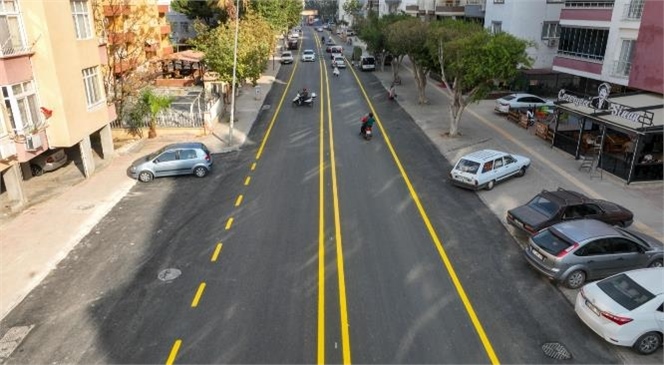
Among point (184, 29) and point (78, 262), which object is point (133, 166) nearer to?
point (78, 262)

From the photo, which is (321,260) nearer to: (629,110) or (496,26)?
(629,110)

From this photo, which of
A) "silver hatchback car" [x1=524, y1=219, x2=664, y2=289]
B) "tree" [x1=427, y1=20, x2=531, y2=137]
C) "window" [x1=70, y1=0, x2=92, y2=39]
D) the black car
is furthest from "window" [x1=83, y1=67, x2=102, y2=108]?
"silver hatchback car" [x1=524, y1=219, x2=664, y2=289]

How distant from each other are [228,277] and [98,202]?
9.46 metres

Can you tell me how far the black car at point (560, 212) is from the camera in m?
16.4

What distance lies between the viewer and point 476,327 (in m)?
12.2

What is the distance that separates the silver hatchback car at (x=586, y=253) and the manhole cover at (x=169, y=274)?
36.4 ft

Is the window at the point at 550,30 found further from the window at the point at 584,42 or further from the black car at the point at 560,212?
the black car at the point at 560,212

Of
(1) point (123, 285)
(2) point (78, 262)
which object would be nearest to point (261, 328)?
(1) point (123, 285)

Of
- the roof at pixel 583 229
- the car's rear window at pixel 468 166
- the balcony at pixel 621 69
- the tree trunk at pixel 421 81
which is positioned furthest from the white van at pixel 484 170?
the tree trunk at pixel 421 81

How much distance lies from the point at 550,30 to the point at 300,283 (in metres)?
37.2

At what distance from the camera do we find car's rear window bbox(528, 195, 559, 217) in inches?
655

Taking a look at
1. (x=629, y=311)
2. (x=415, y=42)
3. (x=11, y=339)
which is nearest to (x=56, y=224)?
(x=11, y=339)

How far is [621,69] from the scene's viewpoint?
1132 inches

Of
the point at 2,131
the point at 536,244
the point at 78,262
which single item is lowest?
the point at 78,262
